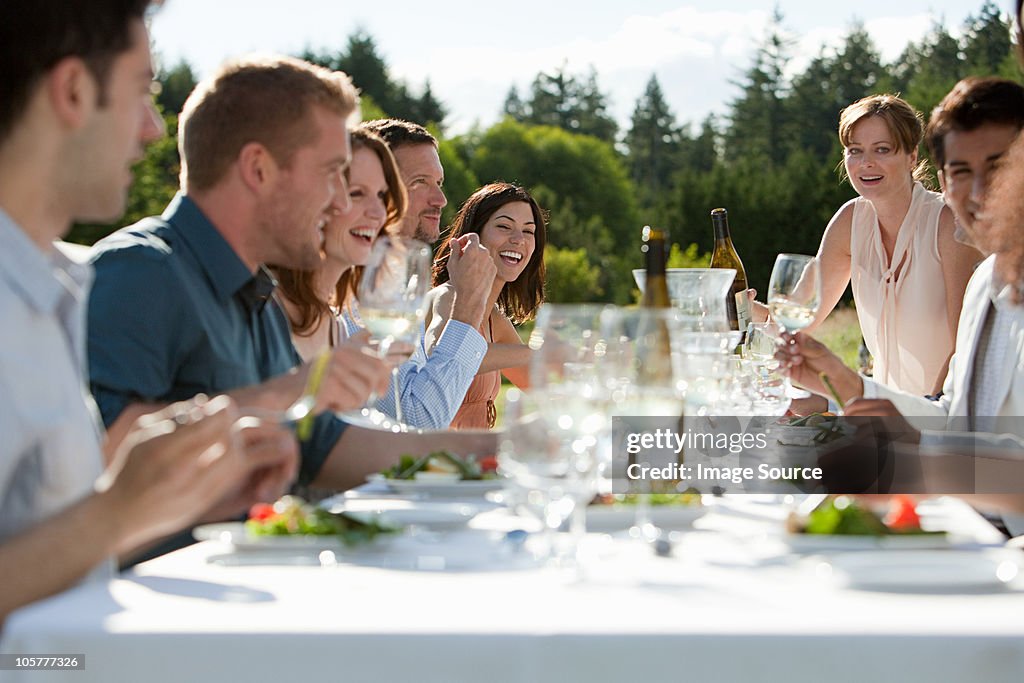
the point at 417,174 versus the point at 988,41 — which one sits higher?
the point at 988,41

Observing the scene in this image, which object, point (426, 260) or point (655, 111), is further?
point (655, 111)

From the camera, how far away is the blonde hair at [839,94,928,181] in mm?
5602

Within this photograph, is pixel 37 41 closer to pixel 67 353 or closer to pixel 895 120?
pixel 67 353

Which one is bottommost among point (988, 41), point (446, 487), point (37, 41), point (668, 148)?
point (446, 487)

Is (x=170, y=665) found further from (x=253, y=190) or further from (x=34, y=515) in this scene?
(x=253, y=190)

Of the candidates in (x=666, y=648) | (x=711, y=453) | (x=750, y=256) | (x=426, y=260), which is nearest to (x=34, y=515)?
(x=666, y=648)

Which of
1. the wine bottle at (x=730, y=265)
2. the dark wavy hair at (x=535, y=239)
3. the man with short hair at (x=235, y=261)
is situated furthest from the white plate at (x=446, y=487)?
the dark wavy hair at (x=535, y=239)

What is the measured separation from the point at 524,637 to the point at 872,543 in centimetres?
62

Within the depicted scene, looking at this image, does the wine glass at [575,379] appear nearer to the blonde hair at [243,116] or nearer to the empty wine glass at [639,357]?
the empty wine glass at [639,357]

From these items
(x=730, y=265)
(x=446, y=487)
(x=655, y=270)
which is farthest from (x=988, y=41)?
(x=446, y=487)

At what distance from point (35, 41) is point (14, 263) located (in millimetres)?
304

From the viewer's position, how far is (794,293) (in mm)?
2912

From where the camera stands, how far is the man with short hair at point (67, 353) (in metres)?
1.41

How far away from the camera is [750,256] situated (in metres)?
28.9
